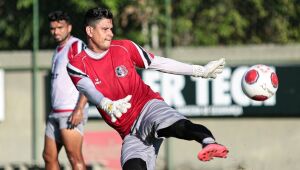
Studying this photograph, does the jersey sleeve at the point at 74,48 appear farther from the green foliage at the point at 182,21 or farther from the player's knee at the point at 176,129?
the green foliage at the point at 182,21

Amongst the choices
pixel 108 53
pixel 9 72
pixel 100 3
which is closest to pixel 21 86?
pixel 9 72

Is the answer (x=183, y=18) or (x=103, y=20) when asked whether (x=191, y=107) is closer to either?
(x=183, y=18)

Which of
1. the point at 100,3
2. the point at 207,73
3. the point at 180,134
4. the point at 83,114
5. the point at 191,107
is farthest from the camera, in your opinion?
the point at 100,3

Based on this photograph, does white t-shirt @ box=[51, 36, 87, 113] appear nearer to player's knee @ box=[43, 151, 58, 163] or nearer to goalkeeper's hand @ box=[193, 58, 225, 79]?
player's knee @ box=[43, 151, 58, 163]

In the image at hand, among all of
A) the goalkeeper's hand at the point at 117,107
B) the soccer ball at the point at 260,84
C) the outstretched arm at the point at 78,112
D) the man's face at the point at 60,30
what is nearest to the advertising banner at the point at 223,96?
the man's face at the point at 60,30

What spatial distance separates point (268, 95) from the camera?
789cm

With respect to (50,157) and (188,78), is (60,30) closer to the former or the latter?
(50,157)

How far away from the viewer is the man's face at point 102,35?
749 cm

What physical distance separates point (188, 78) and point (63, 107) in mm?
4287

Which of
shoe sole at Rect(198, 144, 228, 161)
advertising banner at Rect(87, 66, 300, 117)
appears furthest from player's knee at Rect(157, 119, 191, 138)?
advertising banner at Rect(87, 66, 300, 117)

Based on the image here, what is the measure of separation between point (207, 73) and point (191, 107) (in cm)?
634

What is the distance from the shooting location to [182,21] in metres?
15.2

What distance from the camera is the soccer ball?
309 inches

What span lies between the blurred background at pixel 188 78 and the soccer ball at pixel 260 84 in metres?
4.99
